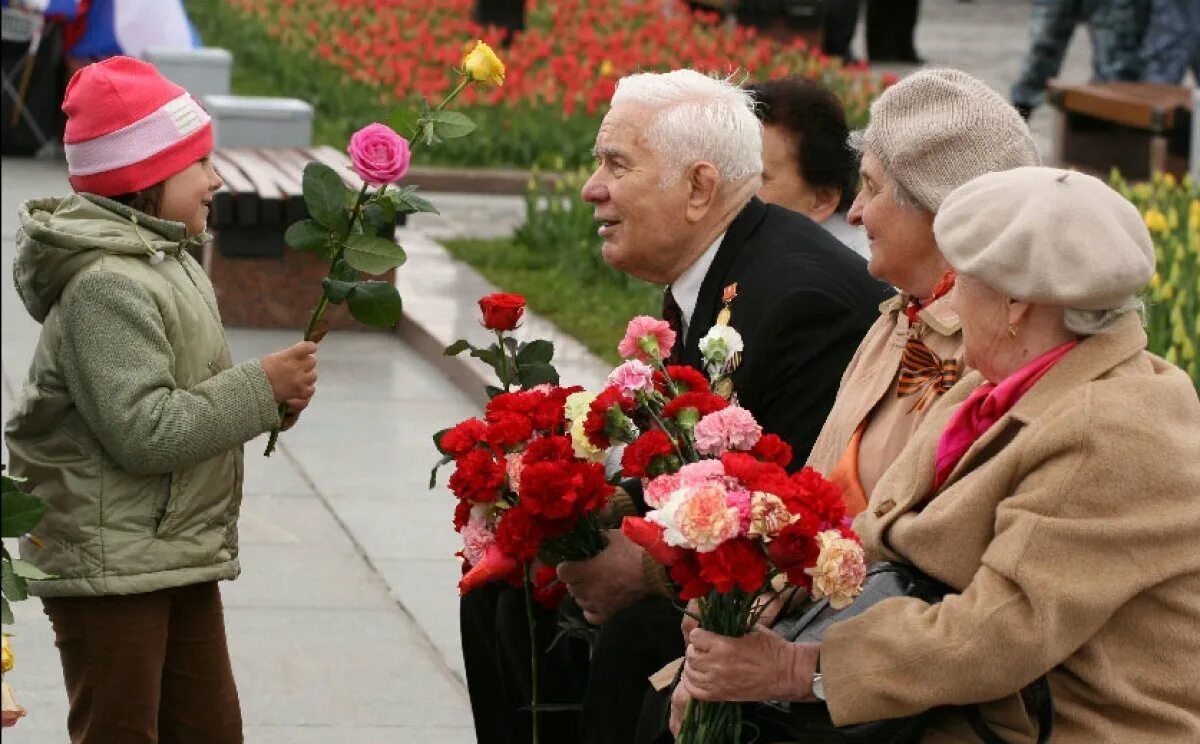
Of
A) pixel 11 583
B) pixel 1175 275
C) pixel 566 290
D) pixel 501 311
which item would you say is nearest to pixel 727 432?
pixel 501 311

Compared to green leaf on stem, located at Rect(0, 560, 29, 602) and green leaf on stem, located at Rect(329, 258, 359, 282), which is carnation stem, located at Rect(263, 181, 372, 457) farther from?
green leaf on stem, located at Rect(0, 560, 29, 602)

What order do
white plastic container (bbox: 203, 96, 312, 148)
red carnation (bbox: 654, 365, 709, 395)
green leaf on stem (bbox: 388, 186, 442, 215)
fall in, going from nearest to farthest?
red carnation (bbox: 654, 365, 709, 395), green leaf on stem (bbox: 388, 186, 442, 215), white plastic container (bbox: 203, 96, 312, 148)

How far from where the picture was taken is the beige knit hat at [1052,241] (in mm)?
3141

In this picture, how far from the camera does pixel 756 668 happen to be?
10.8ft

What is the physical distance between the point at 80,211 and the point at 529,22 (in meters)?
15.0

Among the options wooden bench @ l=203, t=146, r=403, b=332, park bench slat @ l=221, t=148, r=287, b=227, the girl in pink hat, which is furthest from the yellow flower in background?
the girl in pink hat

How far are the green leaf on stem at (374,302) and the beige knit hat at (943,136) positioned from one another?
90cm

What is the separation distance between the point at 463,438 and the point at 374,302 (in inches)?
14.3

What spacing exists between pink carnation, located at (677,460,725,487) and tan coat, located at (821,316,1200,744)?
0.91 feet

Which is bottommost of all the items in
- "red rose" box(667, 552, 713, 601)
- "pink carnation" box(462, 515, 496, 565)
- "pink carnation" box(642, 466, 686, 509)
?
"pink carnation" box(462, 515, 496, 565)

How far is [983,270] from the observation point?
3.19 metres

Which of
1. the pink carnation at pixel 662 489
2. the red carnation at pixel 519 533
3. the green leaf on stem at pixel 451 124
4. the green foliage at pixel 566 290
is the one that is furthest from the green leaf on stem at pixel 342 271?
the green foliage at pixel 566 290

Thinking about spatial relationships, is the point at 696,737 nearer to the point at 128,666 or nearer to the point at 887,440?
the point at 887,440

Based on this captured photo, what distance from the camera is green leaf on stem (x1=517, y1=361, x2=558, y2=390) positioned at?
440cm
